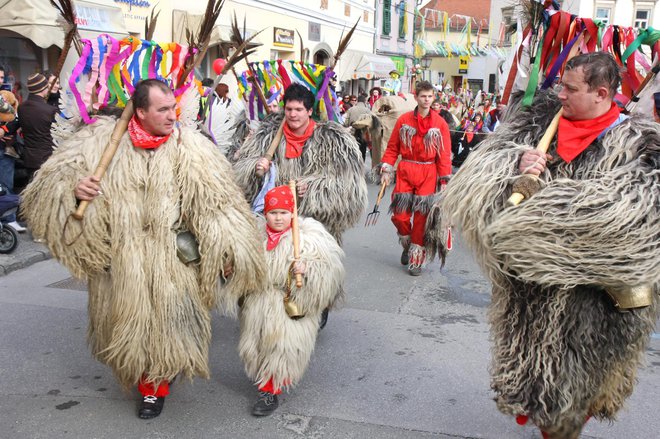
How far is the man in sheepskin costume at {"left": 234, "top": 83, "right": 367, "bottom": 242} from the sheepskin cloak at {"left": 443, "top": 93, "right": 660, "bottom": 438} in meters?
1.77

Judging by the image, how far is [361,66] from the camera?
94.0 ft

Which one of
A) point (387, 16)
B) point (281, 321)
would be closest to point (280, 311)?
point (281, 321)

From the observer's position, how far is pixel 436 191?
693 centimetres

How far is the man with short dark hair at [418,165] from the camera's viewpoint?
6.65m

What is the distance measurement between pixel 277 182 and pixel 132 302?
66.5 inches

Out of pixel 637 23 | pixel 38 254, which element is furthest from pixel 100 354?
pixel 637 23

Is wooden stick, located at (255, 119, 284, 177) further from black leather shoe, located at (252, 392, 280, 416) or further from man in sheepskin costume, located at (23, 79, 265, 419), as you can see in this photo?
black leather shoe, located at (252, 392, 280, 416)

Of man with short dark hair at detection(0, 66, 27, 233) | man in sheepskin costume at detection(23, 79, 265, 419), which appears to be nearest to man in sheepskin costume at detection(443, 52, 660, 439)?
man in sheepskin costume at detection(23, 79, 265, 419)

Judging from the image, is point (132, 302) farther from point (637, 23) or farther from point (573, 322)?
point (637, 23)

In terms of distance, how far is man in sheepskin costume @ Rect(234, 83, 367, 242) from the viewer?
466 centimetres

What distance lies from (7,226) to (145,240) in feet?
14.4

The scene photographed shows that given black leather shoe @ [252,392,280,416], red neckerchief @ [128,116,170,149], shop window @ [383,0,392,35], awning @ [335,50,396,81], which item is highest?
shop window @ [383,0,392,35]

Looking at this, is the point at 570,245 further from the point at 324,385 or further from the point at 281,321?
the point at 324,385

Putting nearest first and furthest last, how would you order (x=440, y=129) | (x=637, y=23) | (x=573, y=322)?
(x=573, y=322) → (x=440, y=129) → (x=637, y=23)
